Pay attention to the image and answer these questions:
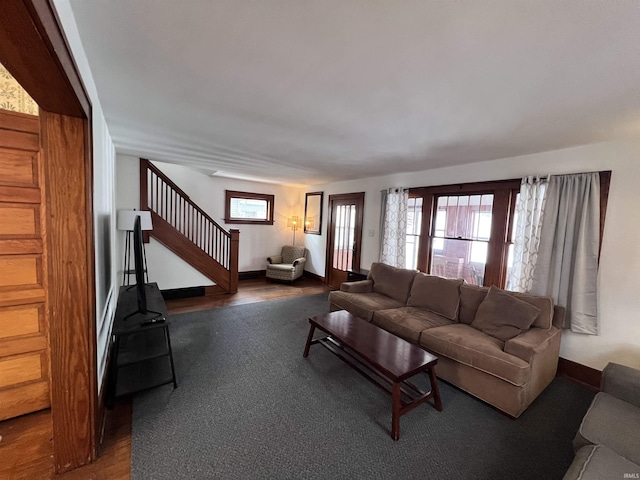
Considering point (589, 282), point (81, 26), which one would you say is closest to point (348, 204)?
point (589, 282)

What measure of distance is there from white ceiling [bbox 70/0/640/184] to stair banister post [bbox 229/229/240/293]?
7.99 ft

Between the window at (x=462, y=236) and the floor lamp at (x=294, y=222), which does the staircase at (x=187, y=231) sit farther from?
the window at (x=462, y=236)

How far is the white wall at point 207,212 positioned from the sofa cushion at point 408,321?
11.3ft

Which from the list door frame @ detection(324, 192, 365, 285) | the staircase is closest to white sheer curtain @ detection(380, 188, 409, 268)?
door frame @ detection(324, 192, 365, 285)

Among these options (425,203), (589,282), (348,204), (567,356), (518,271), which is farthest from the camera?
(348,204)

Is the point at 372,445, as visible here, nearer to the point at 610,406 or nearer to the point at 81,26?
the point at 610,406

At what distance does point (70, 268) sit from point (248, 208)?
5087 mm

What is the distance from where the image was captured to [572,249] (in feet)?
8.85

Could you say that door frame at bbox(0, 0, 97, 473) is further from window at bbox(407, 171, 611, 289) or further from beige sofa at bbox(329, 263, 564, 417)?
window at bbox(407, 171, 611, 289)

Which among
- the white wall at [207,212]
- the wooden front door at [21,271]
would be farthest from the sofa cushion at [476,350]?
the white wall at [207,212]

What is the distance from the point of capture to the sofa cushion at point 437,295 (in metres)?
3.07

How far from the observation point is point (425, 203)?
4.20m

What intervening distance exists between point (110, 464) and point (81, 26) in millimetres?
2407

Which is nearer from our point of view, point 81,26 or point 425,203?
point 81,26
